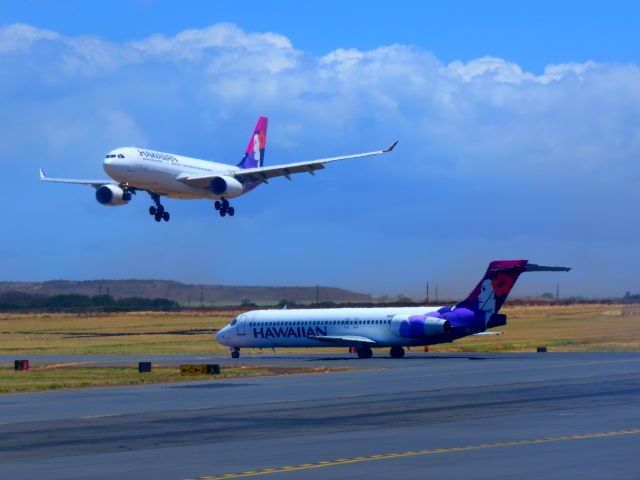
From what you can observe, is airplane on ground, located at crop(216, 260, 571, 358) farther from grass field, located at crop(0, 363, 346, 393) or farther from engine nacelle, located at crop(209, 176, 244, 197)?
grass field, located at crop(0, 363, 346, 393)

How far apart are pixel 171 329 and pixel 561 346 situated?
43.9 meters

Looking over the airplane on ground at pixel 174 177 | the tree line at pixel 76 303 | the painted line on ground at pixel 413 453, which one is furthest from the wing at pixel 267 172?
the tree line at pixel 76 303

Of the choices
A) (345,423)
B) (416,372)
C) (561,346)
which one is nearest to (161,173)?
(416,372)

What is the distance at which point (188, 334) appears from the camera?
105 metres

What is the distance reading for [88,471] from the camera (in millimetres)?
24375

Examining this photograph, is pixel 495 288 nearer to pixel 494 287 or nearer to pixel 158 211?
pixel 494 287

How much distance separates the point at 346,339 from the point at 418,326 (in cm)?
512

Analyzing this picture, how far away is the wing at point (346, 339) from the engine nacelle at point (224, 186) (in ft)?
31.9

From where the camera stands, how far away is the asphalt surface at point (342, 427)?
2439 cm

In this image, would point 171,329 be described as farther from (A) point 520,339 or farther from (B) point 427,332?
(B) point 427,332

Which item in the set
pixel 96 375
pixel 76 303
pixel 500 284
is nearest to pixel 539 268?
pixel 500 284

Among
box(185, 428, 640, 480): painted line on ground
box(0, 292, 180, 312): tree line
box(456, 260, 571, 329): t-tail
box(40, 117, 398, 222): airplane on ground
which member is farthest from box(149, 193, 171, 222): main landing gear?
box(0, 292, 180, 312): tree line

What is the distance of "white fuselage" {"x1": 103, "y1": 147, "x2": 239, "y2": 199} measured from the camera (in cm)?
6850

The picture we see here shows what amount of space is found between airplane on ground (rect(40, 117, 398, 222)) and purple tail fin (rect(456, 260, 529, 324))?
880 cm
